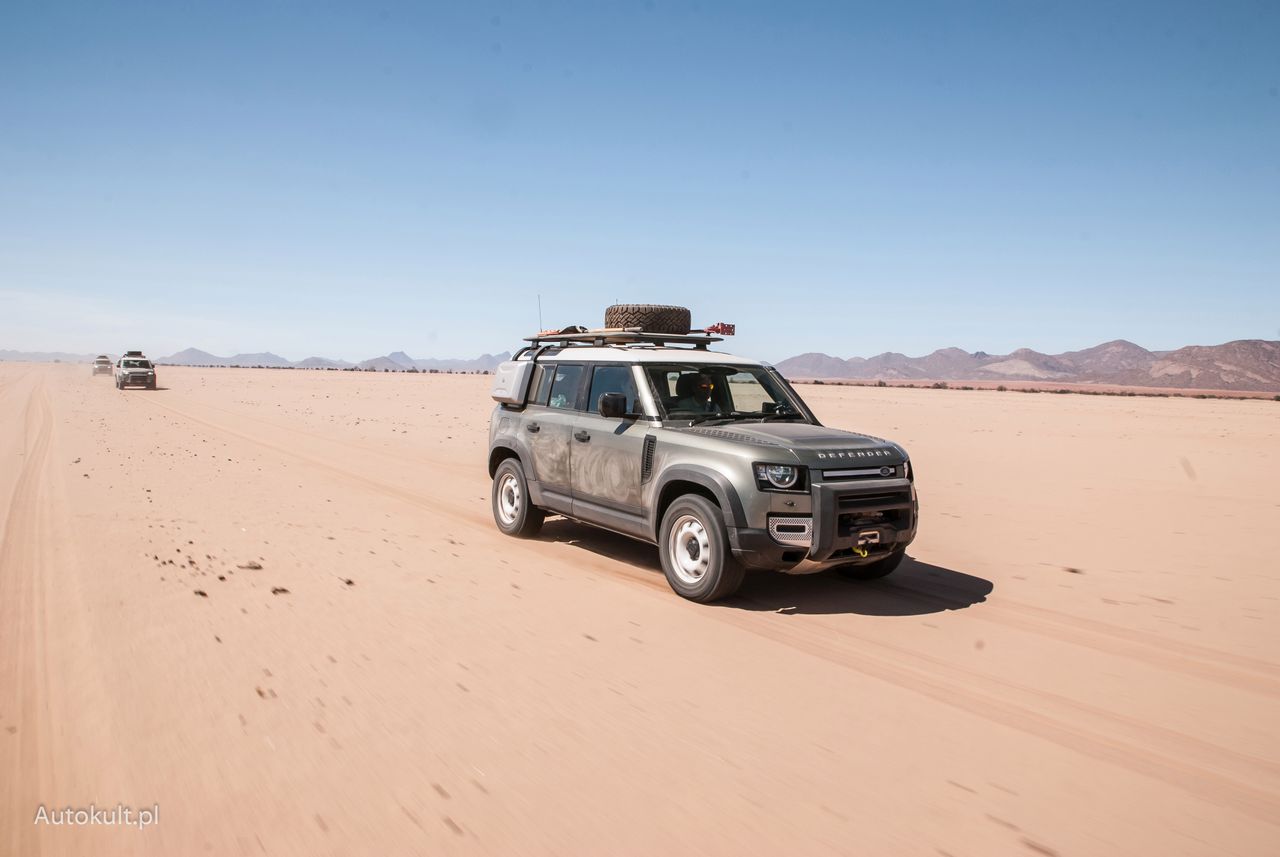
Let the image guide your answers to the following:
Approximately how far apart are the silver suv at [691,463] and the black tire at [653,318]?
1.14 ft

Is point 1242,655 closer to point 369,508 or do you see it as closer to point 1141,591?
point 1141,591

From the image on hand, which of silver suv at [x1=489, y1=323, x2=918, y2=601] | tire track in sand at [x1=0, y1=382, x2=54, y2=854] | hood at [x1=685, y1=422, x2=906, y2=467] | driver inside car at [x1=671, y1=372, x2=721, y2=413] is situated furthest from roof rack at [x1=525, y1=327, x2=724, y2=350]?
tire track in sand at [x1=0, y1=382, x2=54, y2=854]

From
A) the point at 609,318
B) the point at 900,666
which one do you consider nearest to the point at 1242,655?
the point at 900,666

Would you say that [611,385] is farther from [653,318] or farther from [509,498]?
[509,498]

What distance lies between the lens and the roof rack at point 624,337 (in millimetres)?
7867

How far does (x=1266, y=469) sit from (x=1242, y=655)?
40.7ft

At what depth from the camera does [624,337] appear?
790 cm

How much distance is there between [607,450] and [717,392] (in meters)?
1.18

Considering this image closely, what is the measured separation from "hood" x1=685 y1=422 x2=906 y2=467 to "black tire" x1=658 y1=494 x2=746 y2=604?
0.60 metres

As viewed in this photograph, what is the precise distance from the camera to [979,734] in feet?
13.3

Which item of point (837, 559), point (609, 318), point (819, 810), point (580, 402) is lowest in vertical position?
point (819, 810)

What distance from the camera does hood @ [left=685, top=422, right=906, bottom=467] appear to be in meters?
5.93

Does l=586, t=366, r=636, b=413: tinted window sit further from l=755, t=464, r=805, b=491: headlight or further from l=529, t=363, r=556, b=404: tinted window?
l=755, t=464, r=805, b=491: headlight

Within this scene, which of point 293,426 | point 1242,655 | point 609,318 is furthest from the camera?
point 293,426
